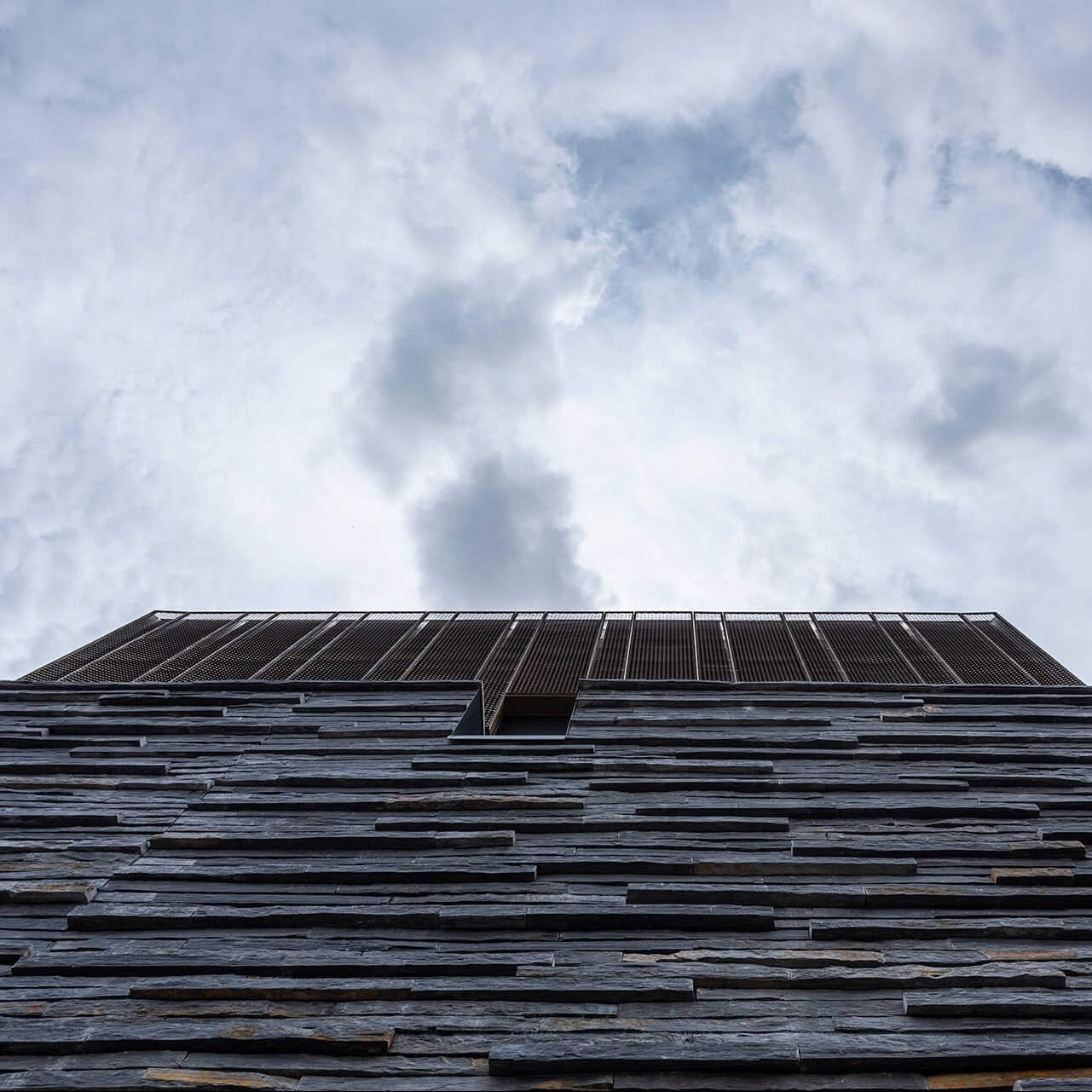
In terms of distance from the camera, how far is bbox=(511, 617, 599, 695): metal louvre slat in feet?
31.0

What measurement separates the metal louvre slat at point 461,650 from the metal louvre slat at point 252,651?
1708 millimetres

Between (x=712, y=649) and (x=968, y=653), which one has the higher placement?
(x=968, y=653)

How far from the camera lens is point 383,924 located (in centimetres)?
475

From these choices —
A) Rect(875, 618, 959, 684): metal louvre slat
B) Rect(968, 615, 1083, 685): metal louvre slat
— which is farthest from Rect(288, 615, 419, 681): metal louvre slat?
Rect(968, 615, 1083, 685): metal louvre slat

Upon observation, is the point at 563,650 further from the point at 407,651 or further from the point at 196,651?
the point at 196,651

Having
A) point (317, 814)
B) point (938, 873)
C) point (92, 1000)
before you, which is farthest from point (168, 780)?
point (938, 873)

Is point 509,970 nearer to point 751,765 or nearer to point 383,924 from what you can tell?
point 383,924

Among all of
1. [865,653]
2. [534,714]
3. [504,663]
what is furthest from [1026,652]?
[504,663]

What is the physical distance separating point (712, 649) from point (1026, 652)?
3353 millimetres

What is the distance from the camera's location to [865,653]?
9.94m

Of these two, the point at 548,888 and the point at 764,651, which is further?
the point at 764,651

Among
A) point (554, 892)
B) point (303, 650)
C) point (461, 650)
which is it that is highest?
point (461, 650)

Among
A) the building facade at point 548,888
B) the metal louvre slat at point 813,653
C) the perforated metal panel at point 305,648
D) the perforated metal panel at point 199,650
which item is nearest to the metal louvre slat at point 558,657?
the building facade at point 548,888

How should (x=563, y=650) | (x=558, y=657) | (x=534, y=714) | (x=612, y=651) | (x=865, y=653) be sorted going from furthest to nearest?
1. (x=563, y=650)
2. (x=612, y=651)
3. (x=558, y=657)
4. (x=865, y=653)
5. (x=534, y=714)
